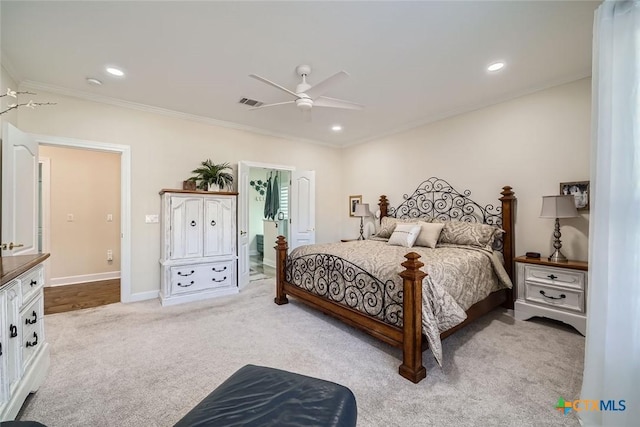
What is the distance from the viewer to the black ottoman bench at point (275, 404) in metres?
1.05

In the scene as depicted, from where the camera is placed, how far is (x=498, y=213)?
3674mm

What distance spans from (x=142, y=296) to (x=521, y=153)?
5587 mm

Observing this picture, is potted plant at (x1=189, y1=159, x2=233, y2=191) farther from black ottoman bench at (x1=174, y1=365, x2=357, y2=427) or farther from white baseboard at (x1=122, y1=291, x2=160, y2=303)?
black ottoman bench at (x1=174, y1=365, x2=357, y2=427)

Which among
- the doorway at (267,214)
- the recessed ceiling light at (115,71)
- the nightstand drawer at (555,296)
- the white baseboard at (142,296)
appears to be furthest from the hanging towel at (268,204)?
the nightstand drawer at (555,296)

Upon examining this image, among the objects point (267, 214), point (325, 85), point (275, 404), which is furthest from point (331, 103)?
point (267, 214)

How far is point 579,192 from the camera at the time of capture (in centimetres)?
302

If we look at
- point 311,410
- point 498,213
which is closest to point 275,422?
point 311,410

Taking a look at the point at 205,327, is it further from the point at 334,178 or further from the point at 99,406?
the point at 334,178

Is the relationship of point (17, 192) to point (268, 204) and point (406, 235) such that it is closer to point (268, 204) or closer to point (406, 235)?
point (406, 235)

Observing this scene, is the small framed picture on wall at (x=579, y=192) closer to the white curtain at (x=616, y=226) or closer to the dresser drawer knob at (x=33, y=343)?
the white curtain at (x=616, y=226)

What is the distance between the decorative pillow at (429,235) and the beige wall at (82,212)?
5.43m

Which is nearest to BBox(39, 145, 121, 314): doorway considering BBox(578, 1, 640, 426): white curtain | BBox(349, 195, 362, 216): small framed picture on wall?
BBox(349, 195, 362, 216): small framed picture on wall

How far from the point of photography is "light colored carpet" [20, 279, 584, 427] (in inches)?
67.6

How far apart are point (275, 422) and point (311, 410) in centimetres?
16
